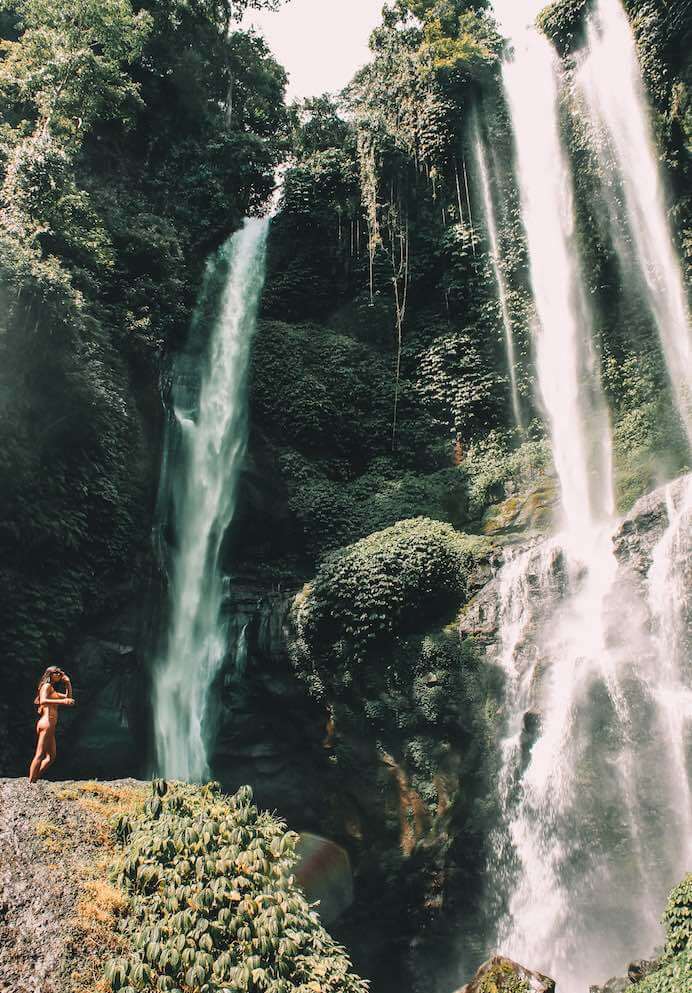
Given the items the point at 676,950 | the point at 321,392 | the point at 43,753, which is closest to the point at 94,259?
the point at 321,392

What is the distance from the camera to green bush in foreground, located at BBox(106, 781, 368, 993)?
543 centimetres

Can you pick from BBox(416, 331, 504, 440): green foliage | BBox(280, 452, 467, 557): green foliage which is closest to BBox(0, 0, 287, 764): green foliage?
BBox(280, 452, 467, 557): green foliage

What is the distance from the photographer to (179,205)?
22.0m

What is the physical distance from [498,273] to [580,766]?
13.1m

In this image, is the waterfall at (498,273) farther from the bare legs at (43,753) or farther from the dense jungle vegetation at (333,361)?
the bare legs at (43,753)

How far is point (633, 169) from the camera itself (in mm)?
17531

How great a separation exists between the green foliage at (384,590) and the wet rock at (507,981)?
6078mm

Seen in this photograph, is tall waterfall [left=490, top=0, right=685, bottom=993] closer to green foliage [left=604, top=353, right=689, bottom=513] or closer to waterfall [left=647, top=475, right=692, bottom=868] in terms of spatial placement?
waterfall [left=647, top=475, right=692, bottom=868]

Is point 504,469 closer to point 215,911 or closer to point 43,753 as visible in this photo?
point 43,753

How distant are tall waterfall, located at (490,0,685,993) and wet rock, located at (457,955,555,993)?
2.59 metres

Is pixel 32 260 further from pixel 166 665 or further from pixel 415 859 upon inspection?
pixel 415 859

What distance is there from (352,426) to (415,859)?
1047 centimetres

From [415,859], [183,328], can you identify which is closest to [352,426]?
[183,328]

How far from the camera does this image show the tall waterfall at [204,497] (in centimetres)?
1428
